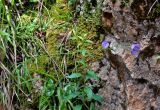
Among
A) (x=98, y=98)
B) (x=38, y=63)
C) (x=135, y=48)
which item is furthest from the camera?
(x=38, y=63)

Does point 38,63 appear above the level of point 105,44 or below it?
below

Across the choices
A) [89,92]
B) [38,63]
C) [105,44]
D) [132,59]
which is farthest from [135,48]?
[38,63]

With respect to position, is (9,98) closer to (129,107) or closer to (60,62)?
(60,62)

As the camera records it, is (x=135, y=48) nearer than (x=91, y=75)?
Yes

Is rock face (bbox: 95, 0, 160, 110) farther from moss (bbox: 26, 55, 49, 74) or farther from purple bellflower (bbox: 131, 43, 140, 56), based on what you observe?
moss (bbox: 26, 55, 49, 74)

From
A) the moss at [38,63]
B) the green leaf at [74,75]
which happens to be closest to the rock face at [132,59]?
the green leaf at [74,75]

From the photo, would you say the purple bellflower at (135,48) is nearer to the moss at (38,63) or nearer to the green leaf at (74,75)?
the green leaf at (74,75)

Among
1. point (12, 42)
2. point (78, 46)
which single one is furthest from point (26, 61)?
point (78, 46)

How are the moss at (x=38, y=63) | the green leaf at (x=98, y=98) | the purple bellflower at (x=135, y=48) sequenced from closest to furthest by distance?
the purple bellflower at (x=135, y=48), the green leaf at (x=98, y=98), the moss at (x=38, y=63)

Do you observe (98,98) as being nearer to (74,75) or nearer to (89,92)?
(89,92)
